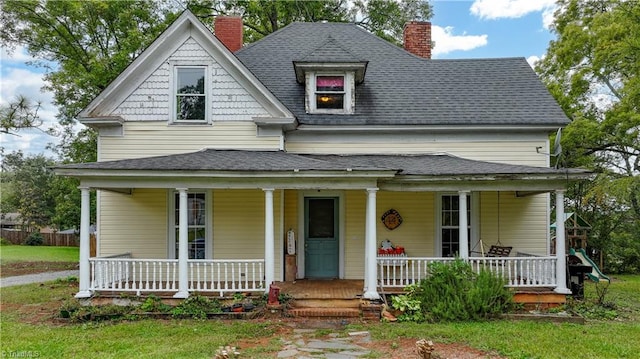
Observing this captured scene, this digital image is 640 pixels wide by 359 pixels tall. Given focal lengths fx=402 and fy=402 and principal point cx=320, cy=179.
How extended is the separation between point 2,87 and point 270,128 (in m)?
14.7

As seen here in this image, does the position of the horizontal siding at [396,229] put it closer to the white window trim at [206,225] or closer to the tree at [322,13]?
the white window trim at [206,225]

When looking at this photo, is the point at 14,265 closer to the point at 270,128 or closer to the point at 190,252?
the point at 190,252

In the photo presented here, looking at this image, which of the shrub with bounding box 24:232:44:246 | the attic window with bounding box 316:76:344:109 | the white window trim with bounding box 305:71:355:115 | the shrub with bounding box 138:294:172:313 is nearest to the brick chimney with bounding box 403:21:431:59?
the white window trim with bounding box 305:71:355:115

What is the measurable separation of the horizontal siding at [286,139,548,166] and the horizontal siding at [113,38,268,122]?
174 cm

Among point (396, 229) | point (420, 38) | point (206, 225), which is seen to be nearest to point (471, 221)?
point (396, 229)

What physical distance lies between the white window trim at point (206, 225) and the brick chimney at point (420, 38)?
29.9ft

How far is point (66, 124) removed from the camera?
2016 cm

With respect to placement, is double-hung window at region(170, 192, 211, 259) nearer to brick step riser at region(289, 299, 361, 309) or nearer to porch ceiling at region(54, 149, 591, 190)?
porch ceiling at region(54, 149, 591, 190)

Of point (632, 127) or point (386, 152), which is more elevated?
point (632, 127)

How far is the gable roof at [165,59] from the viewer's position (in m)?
10.4

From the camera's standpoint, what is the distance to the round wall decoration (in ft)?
36.9

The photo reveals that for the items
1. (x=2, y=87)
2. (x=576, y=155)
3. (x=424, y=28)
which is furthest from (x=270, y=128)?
(x=576, y=155)

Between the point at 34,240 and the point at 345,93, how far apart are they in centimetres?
3318

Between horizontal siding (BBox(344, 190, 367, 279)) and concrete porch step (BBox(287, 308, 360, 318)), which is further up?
horizontal siding (BBox(344, 190, 367, 279))
